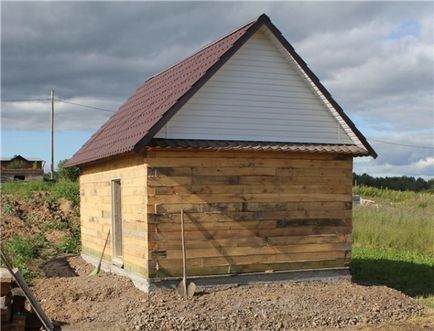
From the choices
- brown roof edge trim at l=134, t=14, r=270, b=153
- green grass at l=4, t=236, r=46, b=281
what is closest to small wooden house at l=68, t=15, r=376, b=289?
brown roof edge trim at l=134, t=14, r=270, b=153

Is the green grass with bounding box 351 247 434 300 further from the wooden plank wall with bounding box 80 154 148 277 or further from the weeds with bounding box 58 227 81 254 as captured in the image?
the weeds with bounding box 58 227 81 254

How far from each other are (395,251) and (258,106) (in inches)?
384

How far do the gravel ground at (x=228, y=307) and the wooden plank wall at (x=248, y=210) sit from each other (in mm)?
552

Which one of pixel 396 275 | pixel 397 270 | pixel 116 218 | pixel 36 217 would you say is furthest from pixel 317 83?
pixel 36 217

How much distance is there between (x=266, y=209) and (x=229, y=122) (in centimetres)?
184

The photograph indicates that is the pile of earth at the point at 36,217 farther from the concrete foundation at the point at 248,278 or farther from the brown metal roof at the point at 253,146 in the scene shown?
the brown metal roof at the point at 253,146

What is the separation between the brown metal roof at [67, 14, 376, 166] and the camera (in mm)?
10750

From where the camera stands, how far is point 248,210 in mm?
11328

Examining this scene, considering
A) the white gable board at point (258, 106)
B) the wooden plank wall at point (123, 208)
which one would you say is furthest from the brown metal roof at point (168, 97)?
the wooden plank wall at point (123, 208)

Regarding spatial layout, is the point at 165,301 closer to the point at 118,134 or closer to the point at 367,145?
the point at 118,134

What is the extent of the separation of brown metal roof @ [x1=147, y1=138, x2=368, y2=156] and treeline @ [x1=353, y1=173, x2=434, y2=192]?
138ft

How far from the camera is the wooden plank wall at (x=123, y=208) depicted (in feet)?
35.7

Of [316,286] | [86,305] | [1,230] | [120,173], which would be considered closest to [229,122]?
[120,173]

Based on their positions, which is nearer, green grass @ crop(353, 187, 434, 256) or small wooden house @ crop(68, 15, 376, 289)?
small wooden house @ crop(68, 15, 376, 289)
